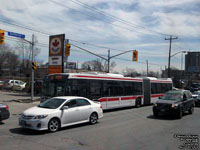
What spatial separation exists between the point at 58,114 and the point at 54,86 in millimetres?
5067

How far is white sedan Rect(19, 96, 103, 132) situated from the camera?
9633mm

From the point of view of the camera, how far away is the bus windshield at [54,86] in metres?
14.6

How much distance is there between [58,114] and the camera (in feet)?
33.5

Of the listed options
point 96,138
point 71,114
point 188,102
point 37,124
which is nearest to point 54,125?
point 37,124

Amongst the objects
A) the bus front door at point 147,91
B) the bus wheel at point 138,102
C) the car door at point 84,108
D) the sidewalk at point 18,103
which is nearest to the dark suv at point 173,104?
the car door at point 84,108

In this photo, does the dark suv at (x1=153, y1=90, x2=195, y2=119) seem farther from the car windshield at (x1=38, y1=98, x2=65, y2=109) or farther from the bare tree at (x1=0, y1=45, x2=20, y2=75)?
the bare tree at (x1=0, y1=45, x2=20, y2=75)

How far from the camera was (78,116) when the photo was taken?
11203 mm

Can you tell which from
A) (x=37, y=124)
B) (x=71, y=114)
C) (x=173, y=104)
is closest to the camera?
(x=37, y=124)

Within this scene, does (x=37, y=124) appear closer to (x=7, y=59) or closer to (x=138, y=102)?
(x=138, y=102)

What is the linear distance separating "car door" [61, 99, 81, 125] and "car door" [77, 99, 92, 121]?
0.81 ft

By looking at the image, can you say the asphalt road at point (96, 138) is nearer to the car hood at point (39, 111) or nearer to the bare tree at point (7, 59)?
the car hood at point (39, 111)

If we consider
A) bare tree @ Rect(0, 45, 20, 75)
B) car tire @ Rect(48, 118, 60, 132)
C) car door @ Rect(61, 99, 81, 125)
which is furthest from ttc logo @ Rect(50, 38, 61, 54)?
bare tree @ Rect(0, 45, 20, 75)

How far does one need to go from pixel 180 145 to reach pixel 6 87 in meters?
34.4

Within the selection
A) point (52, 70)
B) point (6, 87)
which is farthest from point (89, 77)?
point (6, 87)
